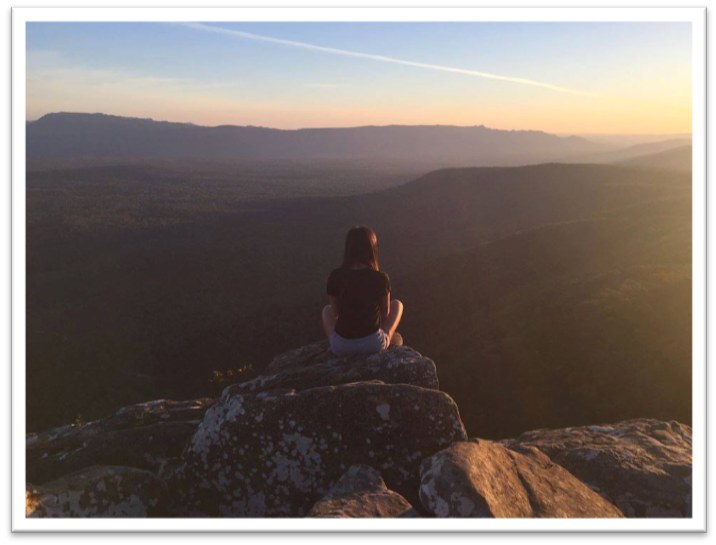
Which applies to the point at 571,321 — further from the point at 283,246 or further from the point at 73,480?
the point at 283,246

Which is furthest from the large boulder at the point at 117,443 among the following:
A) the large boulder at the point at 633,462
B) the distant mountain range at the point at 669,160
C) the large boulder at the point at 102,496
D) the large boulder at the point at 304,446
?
the distant mountain range at the point at 669,160

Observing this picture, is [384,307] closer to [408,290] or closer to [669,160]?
[408,290]

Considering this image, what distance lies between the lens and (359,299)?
5922 mm

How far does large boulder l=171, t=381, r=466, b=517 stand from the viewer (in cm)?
506

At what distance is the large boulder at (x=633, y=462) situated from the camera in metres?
5.34

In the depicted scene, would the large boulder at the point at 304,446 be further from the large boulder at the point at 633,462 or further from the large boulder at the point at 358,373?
the large boulder at the point at 633,462

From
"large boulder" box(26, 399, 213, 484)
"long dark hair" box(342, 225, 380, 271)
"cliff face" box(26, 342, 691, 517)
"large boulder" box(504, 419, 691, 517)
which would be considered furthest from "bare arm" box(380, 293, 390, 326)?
"large boulder" box(26, 399, 213, 484)

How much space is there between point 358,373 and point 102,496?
9.58 feet

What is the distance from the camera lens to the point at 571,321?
499 inches

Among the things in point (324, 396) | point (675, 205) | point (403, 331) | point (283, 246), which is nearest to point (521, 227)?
point (675, 205)

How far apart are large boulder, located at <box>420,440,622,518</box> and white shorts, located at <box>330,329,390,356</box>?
65.8 inches

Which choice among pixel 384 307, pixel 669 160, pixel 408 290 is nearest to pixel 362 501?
pixel 384 307

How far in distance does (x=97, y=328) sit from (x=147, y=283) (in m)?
7.01

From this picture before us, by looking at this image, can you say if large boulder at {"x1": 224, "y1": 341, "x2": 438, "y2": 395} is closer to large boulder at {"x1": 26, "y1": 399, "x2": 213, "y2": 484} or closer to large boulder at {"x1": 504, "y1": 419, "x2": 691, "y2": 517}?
large boulder at {"x1": 26, "y1": 399, "x2": 213, "y2": 484}
